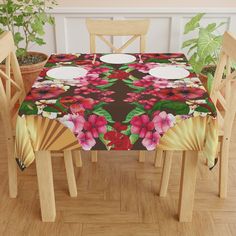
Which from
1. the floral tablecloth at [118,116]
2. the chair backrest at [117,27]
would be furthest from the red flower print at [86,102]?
the chair backrest at [117,27]

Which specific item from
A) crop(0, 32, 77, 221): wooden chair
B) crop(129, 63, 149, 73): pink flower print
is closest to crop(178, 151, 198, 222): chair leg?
crop(129, 63, 149, 73): pink flower print

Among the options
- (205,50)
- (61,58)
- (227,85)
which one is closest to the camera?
(227,85)

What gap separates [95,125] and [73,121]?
0.31 feet

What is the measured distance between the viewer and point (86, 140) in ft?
5.05

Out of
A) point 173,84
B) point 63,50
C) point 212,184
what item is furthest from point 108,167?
point 63,50

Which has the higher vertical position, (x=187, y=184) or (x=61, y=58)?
(x=61, y=58)

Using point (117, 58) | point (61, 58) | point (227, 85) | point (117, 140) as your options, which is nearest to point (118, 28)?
point (117, 58)

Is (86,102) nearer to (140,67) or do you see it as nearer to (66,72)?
(66,72)

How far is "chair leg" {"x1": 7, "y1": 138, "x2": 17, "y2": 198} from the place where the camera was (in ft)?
6.26

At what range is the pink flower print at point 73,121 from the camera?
1496 millimetres

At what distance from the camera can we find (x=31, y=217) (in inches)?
75.4

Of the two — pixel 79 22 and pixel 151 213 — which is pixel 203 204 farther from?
pixel 79 22

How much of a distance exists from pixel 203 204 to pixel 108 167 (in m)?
0.68

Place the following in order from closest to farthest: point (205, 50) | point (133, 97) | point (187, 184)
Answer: point (133, 97)
point (187, 184)
point (205, 50)
